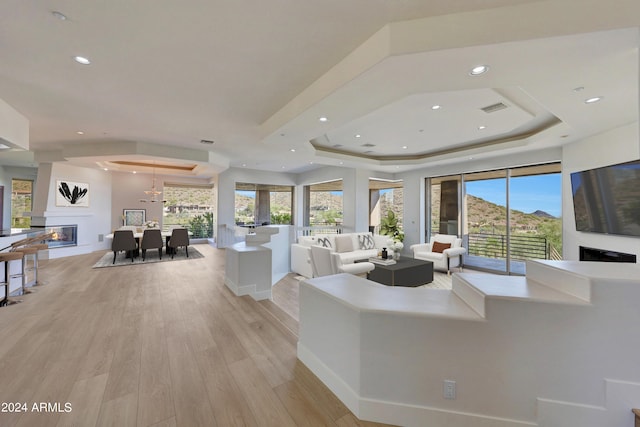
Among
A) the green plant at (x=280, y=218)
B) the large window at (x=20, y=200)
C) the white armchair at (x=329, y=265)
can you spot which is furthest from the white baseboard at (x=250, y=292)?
the large window at (x=20, y=200)

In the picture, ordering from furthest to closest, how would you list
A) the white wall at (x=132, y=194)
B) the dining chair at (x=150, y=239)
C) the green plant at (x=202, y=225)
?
the green plant at (x=202, y=225) < the white wall at (x=132, y=194) < the dining chair at (x=150, y=239)

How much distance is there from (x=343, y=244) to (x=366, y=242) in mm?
819

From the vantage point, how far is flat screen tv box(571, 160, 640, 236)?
3.36 meters

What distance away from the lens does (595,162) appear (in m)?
4.06

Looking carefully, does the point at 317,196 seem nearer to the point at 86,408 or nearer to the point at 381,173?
the point at 381,173

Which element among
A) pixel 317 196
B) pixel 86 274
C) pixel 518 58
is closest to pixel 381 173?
pixel 317 196

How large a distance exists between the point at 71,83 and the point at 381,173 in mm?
7430

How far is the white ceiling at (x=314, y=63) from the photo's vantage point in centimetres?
178

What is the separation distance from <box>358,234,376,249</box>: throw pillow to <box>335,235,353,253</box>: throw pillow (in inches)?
14.9

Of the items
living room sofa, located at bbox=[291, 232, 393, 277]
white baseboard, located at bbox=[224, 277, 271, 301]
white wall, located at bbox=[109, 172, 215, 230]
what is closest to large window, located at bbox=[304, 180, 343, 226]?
living room sofa, located at bbox=[291, 232, 393, 277]

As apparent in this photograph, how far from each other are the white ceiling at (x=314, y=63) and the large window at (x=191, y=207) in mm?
5231

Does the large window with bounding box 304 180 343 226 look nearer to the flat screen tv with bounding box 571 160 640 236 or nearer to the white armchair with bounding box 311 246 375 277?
the white armchair with bounding box 311 246 375 277

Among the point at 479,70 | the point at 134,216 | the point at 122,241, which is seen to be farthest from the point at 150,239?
the point at 479,70

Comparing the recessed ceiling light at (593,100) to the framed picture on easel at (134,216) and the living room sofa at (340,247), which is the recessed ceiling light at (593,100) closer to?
the living room sofa at (340,247)
